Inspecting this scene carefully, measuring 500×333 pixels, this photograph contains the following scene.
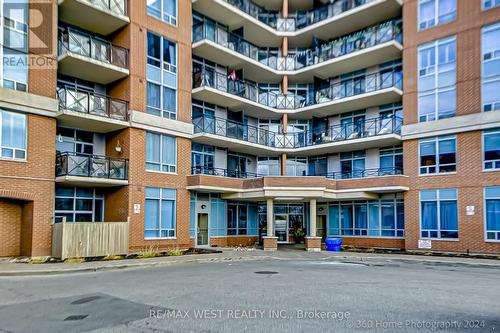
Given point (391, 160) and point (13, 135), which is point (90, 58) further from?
point (391, 160)

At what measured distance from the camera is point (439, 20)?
2445cm

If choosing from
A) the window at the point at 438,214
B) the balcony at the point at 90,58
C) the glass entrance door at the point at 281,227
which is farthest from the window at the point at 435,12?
the balcony at the point at 90,58

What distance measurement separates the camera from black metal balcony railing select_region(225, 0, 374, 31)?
28609 millimetres

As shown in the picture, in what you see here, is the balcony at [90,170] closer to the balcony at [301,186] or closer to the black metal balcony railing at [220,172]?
the balcony at [301,186]

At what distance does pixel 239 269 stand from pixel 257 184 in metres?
10.5

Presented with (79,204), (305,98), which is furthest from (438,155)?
(79,204)

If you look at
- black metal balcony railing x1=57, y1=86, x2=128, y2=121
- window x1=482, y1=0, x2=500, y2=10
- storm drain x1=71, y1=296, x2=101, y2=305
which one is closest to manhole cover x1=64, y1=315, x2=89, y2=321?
storm drain x1=71, y1=296, x2=101, y2=305

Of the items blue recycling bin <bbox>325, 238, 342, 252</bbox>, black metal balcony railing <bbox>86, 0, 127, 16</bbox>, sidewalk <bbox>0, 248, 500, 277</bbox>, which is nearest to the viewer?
sidewalk <bbox>0, 248, 500, 277</bbox>

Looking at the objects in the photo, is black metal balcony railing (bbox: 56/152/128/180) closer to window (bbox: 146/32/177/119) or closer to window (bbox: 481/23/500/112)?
window (bbox: 146/32/177/119)

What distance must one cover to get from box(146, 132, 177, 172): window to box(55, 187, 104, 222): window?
3169mm

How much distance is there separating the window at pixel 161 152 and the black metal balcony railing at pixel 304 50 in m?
6.97

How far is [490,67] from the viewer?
73.5 feet

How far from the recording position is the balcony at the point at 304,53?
86.4 ft

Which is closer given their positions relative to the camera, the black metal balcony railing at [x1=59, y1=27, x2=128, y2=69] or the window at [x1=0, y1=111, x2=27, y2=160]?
the window at [x1=0, y1=111, x2=27, y2=160]
